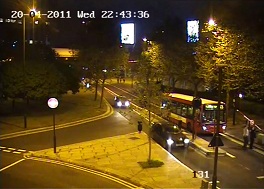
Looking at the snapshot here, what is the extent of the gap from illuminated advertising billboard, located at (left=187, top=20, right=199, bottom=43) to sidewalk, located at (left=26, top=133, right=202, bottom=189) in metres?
20.0

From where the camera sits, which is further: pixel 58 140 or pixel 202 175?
pixel 58 140

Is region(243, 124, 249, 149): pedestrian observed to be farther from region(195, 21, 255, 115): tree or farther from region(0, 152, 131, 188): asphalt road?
region(0, 152, 131, 188): asphalt road

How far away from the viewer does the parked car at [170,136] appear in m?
23.4

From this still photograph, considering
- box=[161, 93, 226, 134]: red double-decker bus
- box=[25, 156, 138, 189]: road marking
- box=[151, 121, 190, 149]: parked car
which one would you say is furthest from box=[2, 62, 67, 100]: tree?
box=[25, 156, 138, 189]: road marking

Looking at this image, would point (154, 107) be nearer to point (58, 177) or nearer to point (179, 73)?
point (58, 177)

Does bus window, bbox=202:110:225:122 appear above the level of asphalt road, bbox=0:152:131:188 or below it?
above

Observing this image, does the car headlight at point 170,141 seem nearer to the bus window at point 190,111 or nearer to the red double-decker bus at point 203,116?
the red double-decker bus at point 203,116

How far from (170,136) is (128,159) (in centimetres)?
435

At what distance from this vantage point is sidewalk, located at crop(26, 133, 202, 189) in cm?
1650

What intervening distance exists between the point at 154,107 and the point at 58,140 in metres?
8.79

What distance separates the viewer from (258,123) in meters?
32.9

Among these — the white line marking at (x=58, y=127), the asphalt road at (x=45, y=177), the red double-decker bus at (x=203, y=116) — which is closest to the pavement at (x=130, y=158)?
the asphalt road at (x=45, y=177)

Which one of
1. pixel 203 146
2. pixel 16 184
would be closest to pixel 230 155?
pixel 203 146

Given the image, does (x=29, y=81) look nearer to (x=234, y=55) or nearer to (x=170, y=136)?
(x=170, y=136)
